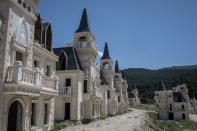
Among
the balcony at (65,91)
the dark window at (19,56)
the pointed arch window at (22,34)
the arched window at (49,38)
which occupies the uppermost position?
the arched window at (49,38)

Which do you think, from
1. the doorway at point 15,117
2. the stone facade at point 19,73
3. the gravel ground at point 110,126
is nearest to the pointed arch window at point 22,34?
the stone facade at point 19,73

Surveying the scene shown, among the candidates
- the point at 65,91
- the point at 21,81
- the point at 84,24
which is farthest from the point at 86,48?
the point at 21,81

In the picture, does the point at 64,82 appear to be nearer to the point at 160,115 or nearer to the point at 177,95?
the point at 160,115

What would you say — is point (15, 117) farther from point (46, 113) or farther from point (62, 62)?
point (62, 62)

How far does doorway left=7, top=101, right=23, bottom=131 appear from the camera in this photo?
56.9 ft

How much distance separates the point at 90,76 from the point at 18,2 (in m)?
22.3

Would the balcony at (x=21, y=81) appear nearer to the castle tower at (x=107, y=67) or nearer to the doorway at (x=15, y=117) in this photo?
the doorway at (x=15, y=117)

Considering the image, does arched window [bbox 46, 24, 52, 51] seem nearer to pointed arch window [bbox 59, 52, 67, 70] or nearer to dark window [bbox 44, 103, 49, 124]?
dark window [bbox 44, 103, 49, 124]

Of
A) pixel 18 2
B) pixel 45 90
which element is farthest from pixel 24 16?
pixel 45 90

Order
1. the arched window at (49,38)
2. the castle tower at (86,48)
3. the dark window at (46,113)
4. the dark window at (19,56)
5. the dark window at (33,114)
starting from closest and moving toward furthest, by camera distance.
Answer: the dark window at (19,56)
the dark window at (33,114)
the dark window at (46,113)
the arched window at (49,38)
the castle tower at (86,48)

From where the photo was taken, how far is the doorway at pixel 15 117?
1733cm

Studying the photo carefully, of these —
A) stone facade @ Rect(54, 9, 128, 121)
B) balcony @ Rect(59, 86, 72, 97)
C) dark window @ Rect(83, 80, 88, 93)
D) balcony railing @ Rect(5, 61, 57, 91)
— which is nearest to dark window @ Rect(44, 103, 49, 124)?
balcony railing @ Rect(5, 61, 57, 91)

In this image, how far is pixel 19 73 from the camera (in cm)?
1534

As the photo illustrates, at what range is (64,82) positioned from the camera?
3488cm
